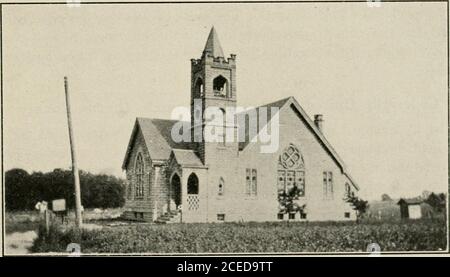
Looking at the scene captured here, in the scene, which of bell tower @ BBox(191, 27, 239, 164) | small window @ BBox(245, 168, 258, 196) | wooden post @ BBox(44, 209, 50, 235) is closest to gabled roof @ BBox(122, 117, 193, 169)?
bell tower @ BBox(191, 27, 239, 164)

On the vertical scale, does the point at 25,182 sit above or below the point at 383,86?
below

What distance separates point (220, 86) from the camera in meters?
25.1

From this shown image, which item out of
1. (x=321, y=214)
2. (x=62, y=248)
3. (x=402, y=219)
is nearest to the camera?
(x=62, y=248)

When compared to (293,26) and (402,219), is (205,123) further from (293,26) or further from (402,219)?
(402,219)

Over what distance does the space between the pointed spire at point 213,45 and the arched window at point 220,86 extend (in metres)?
1.21

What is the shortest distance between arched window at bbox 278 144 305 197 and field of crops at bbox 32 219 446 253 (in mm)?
4889

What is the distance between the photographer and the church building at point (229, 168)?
2255 cm

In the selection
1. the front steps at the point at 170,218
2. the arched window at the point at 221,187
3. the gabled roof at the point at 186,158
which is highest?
the gabled roof at the point at 186,158

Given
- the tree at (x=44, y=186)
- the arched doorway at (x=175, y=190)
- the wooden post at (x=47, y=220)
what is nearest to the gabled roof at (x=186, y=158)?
A: the arched doorway at (x=175, y=190)

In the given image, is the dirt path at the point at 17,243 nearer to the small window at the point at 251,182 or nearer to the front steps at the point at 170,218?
the front steps at the point at 170,218

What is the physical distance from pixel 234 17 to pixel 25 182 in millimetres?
8114
